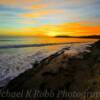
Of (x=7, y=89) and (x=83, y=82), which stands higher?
(x=83, y=82)

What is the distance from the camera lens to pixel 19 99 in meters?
4.60

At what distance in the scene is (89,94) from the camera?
427cm

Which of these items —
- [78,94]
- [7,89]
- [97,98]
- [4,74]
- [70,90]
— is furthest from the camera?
[4,74]

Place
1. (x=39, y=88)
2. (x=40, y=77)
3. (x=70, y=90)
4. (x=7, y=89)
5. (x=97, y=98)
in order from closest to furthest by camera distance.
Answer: (x=97, y=98) → (x=70, y=90) → (x=39, y=88) → (x=7, y=89) → (x=40, y=77)

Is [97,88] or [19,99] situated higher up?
[97,88]

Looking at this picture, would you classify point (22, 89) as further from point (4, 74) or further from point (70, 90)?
point (4, 74)

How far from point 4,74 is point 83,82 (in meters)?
4.27

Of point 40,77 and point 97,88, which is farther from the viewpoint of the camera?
point 40,77

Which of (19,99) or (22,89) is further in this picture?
(22,89)

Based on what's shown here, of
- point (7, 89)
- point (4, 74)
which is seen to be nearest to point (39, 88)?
point (7, 89)

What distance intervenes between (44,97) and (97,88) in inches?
67.3

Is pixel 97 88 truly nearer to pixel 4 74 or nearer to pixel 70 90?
pixel 70 90

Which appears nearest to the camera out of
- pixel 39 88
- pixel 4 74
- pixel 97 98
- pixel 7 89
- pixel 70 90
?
pixel 97 98

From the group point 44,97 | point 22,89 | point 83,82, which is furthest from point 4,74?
point 83,82
